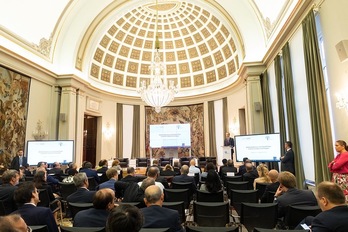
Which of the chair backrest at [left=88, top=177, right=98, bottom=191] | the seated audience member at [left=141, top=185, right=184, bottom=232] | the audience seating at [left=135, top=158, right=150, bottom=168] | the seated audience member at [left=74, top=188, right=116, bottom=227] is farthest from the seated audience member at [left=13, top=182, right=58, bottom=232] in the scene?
the audience seating at [left=135, top=158, right=150, bottom=168]

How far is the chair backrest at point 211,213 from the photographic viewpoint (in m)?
3.32

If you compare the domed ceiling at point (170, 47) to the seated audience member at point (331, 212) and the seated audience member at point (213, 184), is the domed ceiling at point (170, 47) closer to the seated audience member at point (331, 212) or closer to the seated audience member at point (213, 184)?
the seated audience member at point (213, 184)

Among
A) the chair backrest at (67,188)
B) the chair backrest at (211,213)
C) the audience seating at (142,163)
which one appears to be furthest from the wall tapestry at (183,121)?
the chair backrest at (211,213)

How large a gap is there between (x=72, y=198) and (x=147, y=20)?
43.0 ft

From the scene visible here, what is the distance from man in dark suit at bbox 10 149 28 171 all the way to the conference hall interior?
0.26m

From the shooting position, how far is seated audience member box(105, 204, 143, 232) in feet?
4.54

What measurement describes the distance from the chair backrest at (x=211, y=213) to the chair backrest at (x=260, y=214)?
11.8 inches

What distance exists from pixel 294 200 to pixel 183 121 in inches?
541

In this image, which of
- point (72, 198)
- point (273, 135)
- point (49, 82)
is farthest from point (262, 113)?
point (49, 82)

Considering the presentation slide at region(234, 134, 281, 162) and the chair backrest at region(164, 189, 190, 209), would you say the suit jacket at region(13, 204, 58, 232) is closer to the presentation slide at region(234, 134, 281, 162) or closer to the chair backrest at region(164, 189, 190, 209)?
the chair backrest at region(164, 189, 190, 209)

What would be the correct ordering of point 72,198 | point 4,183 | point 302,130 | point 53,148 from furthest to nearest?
1. point 53,148
2. point 302,130
3. point 4,183
4. point 72,198

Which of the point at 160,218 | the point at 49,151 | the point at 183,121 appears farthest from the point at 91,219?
the point at 183,121

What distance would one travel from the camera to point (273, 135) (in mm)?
7793

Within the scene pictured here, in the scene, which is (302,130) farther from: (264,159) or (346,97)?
(346,97)
